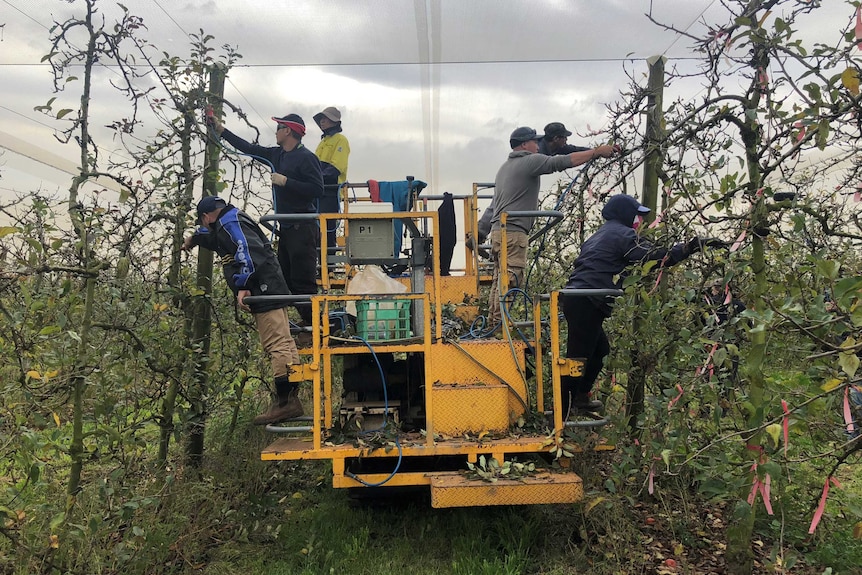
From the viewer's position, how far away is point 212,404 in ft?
15.2

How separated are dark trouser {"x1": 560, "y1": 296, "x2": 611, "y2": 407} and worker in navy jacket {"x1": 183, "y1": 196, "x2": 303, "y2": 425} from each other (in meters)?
1.87

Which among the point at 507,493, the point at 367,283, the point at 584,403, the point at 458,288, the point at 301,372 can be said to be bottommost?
the point at 507,493

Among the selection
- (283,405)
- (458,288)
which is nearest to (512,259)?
(458,288)

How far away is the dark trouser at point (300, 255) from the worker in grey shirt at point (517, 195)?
1.53 meters

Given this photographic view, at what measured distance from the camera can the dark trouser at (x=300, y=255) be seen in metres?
5.46

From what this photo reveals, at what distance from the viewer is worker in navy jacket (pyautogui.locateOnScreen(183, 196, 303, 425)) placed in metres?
4.27

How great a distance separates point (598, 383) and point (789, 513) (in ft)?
4.83

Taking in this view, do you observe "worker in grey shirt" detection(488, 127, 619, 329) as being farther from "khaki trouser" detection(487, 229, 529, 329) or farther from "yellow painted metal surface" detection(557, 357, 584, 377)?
"yellow painted metal surface" detection(557, 357, 584, 377)

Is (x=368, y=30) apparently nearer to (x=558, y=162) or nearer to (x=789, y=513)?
(x=558, y=162)

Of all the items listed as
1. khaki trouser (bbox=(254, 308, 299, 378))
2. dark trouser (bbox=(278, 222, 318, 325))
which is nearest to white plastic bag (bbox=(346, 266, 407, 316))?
khaki trouser (bbox=(254, 308, 299, 378))

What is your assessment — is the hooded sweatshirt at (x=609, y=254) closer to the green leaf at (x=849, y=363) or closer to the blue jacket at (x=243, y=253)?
the blue jacket at (x=243, y=253)

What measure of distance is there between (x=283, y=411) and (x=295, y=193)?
1.92 m

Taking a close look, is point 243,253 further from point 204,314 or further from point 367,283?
point 367,283

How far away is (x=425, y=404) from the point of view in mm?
4156
